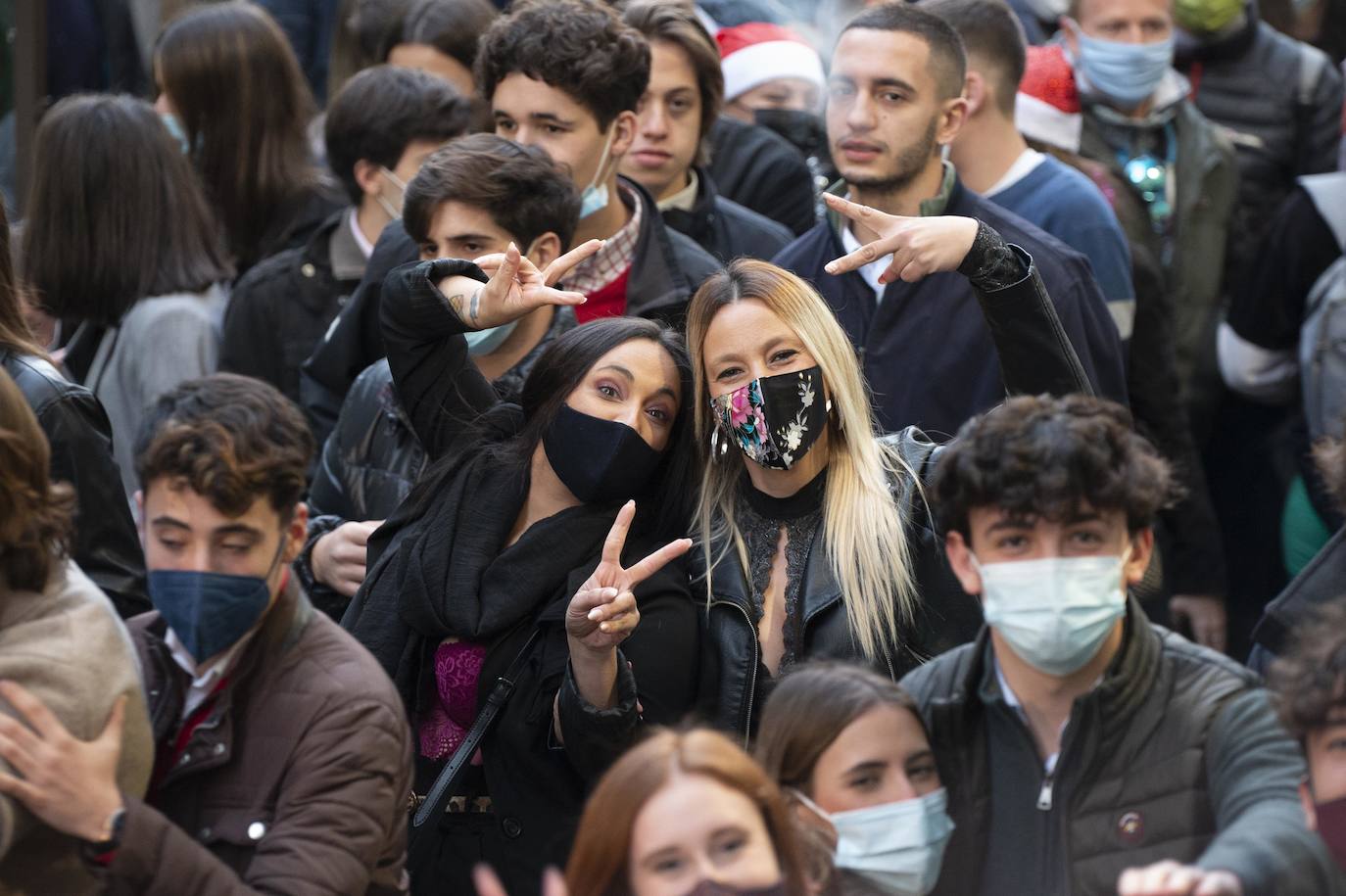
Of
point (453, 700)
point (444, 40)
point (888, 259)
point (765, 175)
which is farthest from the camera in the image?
point (444, 40)

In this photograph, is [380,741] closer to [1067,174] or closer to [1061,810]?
[1061,810]

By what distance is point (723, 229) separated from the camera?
20.3 ft

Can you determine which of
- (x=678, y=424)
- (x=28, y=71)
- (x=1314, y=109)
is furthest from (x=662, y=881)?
(x=28, y=71)

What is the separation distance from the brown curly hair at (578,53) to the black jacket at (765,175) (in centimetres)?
129

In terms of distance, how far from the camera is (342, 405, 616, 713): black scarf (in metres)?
4.24

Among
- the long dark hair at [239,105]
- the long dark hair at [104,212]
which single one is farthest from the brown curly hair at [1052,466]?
the long dark hair at [239,105]

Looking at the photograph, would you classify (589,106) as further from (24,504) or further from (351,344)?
(24,504)

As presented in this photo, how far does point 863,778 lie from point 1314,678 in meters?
0.76

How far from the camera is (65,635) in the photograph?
3.23 metres

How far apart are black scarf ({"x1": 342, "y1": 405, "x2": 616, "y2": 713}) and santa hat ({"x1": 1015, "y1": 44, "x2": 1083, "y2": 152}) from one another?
2888 mm

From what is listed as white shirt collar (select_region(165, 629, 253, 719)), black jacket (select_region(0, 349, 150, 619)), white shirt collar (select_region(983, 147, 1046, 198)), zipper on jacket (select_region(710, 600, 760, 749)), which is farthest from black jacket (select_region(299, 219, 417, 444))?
white shirt collar (select_region(165, 629, 253, 719))

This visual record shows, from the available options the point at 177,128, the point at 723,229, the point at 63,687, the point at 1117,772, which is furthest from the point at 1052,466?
the point at 177,128

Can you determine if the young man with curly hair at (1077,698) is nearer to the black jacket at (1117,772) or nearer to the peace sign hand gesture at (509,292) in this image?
the black jacket at (1117,772)

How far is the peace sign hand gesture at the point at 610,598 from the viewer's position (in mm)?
3812
